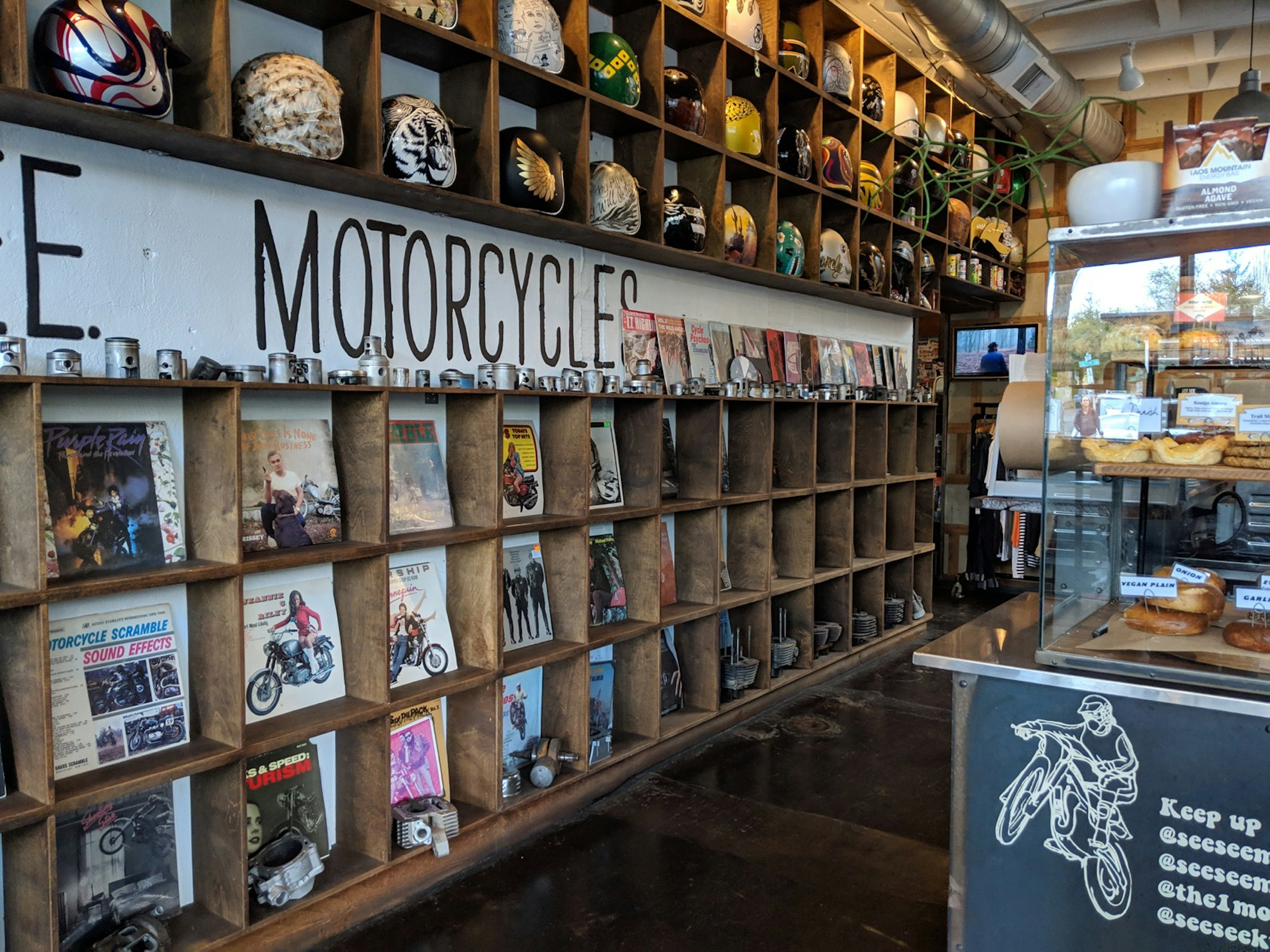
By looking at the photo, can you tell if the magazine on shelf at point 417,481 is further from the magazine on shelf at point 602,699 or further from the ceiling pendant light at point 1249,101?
the ceiling pendant light at point 1249,101

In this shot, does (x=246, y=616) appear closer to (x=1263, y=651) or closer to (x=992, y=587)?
(x=1263, y=651)

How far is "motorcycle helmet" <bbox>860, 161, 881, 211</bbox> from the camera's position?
4.64 m

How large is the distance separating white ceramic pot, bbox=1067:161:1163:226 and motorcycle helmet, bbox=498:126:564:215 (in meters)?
1.58

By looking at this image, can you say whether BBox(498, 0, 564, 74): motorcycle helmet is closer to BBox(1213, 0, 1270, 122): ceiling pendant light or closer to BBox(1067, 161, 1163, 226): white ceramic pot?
BBox(1067, 161, 1163, 226): white ceramic pot

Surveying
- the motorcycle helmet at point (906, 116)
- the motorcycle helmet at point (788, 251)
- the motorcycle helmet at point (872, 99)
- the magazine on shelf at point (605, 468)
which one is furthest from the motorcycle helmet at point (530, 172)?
the motorcycle helmet at point (906, 116)

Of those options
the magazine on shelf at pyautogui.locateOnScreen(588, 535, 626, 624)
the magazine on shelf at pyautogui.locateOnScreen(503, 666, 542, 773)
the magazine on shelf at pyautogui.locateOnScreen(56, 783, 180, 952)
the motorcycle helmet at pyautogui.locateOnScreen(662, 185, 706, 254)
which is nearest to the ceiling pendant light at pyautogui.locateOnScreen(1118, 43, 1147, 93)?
the motorcycle helmet at pyautogui.locateOnScreen(662, 185, 706, 254)

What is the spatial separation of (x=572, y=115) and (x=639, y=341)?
3.05ft

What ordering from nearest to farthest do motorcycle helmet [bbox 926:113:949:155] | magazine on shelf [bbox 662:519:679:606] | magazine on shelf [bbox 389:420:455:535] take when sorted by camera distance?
magazine on shelf [bbox 389:420:455:535], magazine on shelf [bbox 662:519:679:606], motorcycle helmet [bbox 926:113:949:155]

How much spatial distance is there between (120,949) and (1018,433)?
2269mm

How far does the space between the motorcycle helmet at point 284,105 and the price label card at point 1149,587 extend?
2087 millimetres

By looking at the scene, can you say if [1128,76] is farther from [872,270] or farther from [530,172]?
[530,172]

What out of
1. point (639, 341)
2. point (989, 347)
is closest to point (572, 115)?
point (639, 341)

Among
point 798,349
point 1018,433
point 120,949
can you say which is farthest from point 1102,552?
point 798,349

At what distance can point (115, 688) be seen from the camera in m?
2.10
